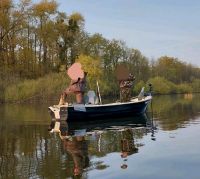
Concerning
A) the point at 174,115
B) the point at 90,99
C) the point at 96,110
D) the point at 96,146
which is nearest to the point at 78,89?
the point at 96,110

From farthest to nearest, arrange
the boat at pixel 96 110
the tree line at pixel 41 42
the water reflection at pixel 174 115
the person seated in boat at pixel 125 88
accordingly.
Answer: the tree line at pixel 41 42 < the person seated in boat at pixel 125 88 < the boat at pixel 96 110 < the water reflection at pixel 174 115

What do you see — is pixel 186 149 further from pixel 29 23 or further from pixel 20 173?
pixel 29 23

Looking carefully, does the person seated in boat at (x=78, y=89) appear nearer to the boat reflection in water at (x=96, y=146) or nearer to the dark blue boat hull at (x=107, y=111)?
the dark blue boat hull at (x=107, y=111)

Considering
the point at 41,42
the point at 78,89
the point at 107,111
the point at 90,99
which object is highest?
the point at 41,42

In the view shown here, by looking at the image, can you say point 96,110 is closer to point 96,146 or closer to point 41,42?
point 96,146

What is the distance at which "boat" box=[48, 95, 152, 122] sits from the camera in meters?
24.4

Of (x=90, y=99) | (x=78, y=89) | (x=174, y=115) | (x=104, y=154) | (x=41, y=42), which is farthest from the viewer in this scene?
(x=41, y=42)

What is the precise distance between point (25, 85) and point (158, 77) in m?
40.8

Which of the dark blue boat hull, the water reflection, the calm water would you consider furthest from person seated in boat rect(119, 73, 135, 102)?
the calm water

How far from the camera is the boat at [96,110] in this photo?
80.1 ft

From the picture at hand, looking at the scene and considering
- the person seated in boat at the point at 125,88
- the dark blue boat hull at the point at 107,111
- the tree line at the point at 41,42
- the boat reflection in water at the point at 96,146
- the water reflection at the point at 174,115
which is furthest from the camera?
the tree line at the point at 41,42

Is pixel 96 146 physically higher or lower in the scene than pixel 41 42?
lower

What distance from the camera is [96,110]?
2566 cm

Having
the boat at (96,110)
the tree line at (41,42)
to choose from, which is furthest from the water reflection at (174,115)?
the tree line at (41,42)
